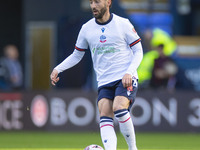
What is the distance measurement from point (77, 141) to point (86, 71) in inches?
231

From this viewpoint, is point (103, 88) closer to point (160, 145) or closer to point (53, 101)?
point (160, 145)

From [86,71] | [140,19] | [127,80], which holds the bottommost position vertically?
[127,80]

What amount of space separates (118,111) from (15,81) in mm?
8915

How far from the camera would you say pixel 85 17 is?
61.1 ft

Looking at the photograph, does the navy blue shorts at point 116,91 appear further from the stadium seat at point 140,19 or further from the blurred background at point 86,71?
the stadium seat at point 140,19

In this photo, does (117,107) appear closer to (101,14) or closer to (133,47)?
(133,47)

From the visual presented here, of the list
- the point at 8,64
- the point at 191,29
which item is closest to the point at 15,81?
the point at 8,64

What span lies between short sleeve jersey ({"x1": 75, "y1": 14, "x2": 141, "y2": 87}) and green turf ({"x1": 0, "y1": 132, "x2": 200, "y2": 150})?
2.97 meters

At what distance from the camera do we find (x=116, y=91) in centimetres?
816

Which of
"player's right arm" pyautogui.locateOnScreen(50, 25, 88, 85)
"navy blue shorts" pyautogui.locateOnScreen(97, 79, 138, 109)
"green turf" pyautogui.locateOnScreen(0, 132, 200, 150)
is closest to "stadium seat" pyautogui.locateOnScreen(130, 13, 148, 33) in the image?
"green turf" pyautogui.locateOnScreen(0, 132, 200, 150)

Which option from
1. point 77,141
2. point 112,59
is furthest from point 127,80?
point 77,141

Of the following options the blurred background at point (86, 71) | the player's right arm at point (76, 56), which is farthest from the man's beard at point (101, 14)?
the blurred background at point (86, 71)

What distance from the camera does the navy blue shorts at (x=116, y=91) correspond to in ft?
26.6

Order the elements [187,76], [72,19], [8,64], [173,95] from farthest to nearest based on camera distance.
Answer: [72,19]
[187,76]
[8,64]
[173,95]
